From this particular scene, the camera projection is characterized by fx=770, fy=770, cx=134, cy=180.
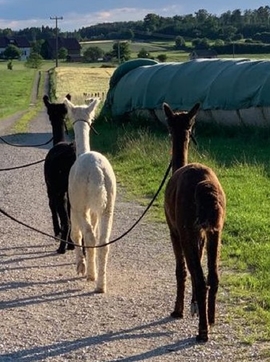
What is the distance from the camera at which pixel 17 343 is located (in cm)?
636

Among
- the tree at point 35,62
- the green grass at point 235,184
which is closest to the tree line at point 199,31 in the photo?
the tree at point 35,62

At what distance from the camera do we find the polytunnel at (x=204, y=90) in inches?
886

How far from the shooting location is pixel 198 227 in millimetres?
6199

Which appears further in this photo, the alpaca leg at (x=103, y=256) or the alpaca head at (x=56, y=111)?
the alpaca head at (x=56, y=111)

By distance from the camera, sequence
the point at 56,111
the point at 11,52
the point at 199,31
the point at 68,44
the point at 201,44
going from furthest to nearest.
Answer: the point at 11,52
the point at 68,44
the point at 199,31
the point at 201,44
the point at 56,111

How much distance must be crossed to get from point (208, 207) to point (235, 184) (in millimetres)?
7717

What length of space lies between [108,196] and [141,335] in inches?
74.0

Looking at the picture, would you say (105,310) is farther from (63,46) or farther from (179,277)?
(63,46)

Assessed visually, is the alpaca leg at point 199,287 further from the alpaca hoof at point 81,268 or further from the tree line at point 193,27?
the tree line at point 193,27

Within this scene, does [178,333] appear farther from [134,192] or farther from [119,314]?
[134,192]

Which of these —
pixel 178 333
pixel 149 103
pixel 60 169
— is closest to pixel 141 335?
pixel 178 333

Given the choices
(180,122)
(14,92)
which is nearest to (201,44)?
(14,92)

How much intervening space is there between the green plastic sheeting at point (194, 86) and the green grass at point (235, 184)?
3.30 ft

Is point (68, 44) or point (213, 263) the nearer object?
point (213, 263)
